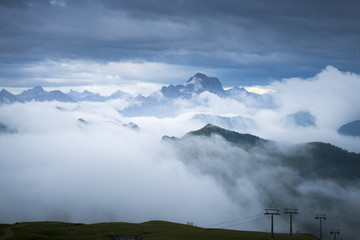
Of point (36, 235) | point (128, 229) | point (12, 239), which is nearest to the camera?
point (12, 239)

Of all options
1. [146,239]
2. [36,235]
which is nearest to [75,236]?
[36,235]

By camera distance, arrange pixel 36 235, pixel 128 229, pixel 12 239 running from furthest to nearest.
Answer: pixel 128 229 < pixel 36 235 < pixel 12 239

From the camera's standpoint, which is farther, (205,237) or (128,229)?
(128,229)

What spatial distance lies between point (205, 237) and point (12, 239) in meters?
70.9

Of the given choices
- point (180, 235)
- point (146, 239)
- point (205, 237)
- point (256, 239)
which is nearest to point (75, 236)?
point (146, 239)

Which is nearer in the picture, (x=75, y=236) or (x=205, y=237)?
(x=205, y=237)

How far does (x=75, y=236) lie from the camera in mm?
141000

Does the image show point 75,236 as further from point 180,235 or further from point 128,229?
point 180,235

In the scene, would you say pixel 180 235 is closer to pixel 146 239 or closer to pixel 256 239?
pixel 146 239

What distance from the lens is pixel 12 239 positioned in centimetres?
12406

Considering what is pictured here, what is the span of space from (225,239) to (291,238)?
25982mm

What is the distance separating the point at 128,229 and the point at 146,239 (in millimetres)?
32766

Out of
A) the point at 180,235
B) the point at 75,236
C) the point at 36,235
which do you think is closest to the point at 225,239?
the point at 180,235

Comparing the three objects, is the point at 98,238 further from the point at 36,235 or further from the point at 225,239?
the point at 225,239
